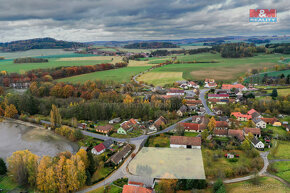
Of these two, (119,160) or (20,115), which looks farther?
(20,115)

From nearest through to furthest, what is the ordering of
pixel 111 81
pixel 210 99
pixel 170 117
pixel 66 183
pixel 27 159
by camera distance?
pixel 66 183
pixel 27 159
pixel 170 117
pixel 210 99
pixel 111 81

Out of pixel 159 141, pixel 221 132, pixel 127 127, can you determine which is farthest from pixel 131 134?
pixel 221 132

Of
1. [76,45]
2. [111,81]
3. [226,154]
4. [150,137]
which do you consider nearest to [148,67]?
[111,81]

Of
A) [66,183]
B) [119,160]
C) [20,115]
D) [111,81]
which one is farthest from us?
[111,81]

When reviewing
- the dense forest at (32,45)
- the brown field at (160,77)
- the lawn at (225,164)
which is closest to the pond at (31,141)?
the lawn at (225,164)

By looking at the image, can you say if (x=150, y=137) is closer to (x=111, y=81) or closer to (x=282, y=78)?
(x=111, y=81)

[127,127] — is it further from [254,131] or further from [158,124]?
[254,131]
